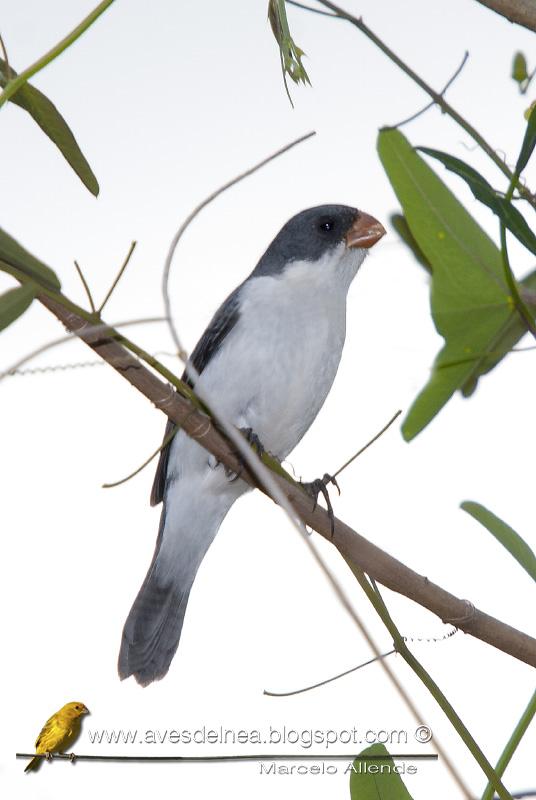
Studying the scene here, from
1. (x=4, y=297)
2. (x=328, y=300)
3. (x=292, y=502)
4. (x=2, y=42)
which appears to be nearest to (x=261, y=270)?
(x=328, y=300)

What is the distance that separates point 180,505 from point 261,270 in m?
0.67

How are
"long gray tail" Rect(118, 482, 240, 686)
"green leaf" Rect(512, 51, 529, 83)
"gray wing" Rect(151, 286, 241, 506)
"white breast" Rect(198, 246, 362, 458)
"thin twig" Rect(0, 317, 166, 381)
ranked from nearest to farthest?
"thin twig" Rect(0, 317, 166, 381)
"green leaf" Rect(512, 51, 529, 83)
"white breast" Rect(198, 246, 362, 458)
"gray wing" Rect(151, 286, 241, 506)
"long gray tail" Rect(118, 482, 240, 686)

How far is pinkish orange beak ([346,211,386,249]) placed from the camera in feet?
8.09

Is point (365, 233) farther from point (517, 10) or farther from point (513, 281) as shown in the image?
point (513, 281)

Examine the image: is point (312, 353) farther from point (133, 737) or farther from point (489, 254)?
point (489, 254)

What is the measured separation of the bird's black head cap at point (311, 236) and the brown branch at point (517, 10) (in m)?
1.45

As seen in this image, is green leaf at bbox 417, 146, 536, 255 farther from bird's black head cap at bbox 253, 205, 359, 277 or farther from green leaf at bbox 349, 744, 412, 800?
bird's black head cap at bbox 253, 205, 359, 277

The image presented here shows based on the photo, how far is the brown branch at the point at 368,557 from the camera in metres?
1.04

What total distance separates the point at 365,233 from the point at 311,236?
153 millimetres

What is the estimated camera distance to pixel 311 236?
2566mm

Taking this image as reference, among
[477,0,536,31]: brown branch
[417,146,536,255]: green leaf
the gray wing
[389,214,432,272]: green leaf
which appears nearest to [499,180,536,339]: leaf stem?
[417,146,536,255]: green leaf

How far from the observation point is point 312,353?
235 centimetres

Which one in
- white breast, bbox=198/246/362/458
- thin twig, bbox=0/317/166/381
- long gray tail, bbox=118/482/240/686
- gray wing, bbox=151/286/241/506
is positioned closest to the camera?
thin twig, bbox=0/317/166/381

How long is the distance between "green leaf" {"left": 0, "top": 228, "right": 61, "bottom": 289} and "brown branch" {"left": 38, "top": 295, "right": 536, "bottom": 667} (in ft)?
0.57
